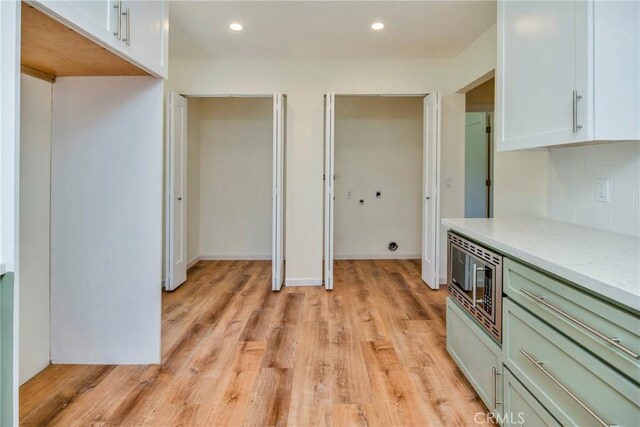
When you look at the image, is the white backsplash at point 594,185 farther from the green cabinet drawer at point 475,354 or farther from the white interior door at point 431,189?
the white interior door at point 431,189

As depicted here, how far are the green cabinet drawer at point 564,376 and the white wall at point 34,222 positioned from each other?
250 cm

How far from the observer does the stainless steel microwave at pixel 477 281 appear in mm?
1592

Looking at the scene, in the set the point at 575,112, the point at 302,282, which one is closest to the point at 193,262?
the point at 302,282

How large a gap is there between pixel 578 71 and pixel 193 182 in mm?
4330

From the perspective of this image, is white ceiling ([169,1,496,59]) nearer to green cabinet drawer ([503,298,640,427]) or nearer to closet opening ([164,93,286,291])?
closet opening ([164,93,286,291])

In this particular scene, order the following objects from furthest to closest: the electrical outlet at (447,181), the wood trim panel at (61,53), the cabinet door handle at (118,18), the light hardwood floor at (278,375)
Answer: the electrical outlet at (447,181) < the light hardwood floor at (278,375) < the cabinet door handle at (118,18) < the wood trim panel at (61,53)

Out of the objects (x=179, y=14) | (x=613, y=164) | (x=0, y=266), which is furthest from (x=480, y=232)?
(x=179, y=14)

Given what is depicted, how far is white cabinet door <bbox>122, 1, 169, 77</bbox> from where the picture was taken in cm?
175

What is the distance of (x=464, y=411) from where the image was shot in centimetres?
174

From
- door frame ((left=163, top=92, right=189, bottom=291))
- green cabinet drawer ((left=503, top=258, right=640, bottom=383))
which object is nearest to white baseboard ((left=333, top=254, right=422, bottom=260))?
door frame ((left=163, top=92, right=189, bottom=291))

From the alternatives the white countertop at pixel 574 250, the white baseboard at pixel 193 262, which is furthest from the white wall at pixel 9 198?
the white baseboard at pixel 193 262

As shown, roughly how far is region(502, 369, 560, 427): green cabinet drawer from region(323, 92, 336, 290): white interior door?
2349 millimetres

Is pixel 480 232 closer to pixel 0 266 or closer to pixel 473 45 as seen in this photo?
pixel 0 266

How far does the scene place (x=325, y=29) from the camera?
304 cm
